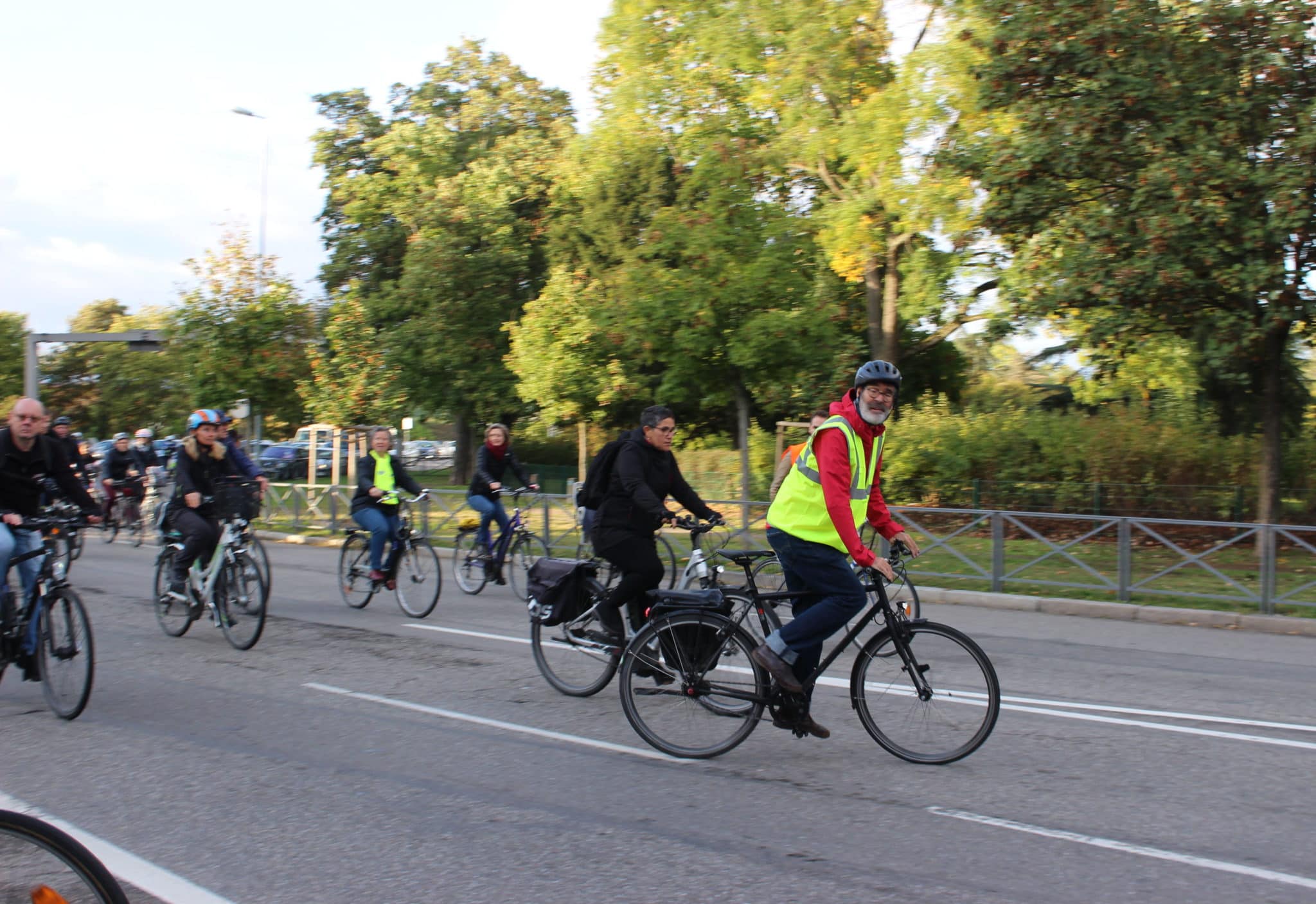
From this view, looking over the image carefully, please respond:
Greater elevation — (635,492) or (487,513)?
(635,492)

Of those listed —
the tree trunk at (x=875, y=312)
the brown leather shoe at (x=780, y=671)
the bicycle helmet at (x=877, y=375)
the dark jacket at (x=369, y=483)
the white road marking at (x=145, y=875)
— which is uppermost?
the tree trunk at (x=875, y=312)

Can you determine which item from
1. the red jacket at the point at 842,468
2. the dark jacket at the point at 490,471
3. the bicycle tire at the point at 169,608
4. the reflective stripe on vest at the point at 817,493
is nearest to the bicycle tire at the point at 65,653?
the bicycle tire at the point at 169,608

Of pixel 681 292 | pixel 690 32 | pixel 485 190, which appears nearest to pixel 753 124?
pixel 690 32

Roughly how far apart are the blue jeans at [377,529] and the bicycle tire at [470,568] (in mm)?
1562

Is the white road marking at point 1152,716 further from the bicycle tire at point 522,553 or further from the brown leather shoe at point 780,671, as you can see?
the bicycle tire at point 522,553

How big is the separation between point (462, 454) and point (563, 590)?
3438 centimetres

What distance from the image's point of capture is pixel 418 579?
11.0 metres

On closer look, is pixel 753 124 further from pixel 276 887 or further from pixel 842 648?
pixel 276 887

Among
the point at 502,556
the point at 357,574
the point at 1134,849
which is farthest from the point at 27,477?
the point at 1134,849

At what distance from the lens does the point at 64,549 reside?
48.5ft

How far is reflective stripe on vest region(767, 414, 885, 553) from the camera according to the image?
5504mm

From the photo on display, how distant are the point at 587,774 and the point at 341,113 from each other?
40.1 metres

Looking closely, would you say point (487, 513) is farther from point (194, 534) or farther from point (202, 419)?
point (202, 419)

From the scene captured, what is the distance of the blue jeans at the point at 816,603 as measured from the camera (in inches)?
219
